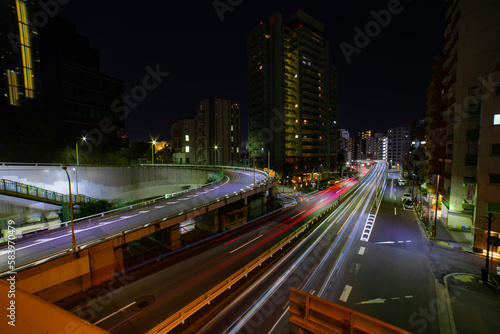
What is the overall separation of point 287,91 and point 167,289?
75.2m

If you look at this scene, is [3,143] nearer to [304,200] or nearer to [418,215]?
[304,200]

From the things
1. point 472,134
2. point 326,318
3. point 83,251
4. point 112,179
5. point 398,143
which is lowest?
point 83,251

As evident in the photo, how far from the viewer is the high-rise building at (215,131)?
74.1 metres

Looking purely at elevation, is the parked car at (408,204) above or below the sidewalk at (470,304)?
above

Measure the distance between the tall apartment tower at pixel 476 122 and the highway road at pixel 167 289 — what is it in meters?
20.7

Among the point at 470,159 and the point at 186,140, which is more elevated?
the point at 186,140

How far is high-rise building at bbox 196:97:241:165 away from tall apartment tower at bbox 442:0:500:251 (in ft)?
201

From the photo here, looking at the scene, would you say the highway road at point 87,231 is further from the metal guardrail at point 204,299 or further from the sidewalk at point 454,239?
the sidewalk at point 454,239

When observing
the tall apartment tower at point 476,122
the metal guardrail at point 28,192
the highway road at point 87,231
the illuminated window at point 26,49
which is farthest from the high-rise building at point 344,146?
the illuminated window at point 26,49

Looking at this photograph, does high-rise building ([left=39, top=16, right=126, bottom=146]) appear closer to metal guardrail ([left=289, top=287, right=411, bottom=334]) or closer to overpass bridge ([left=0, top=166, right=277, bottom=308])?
overpass bridge ([left=0, top=166, right=277, bottom=308])

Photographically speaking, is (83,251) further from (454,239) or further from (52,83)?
(52,83)

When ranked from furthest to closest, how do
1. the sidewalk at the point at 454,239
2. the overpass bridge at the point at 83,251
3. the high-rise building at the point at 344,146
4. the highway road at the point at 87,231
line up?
the high-rise building at the point at 344,146 < the sidewalk at the point at 454,239 < the highway road at the point at 87,231 < the overpass bridge at the point at 83,251

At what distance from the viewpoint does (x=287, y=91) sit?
251 feet

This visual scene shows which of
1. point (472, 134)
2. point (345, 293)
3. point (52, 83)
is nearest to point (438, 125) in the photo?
point (472, 134)
